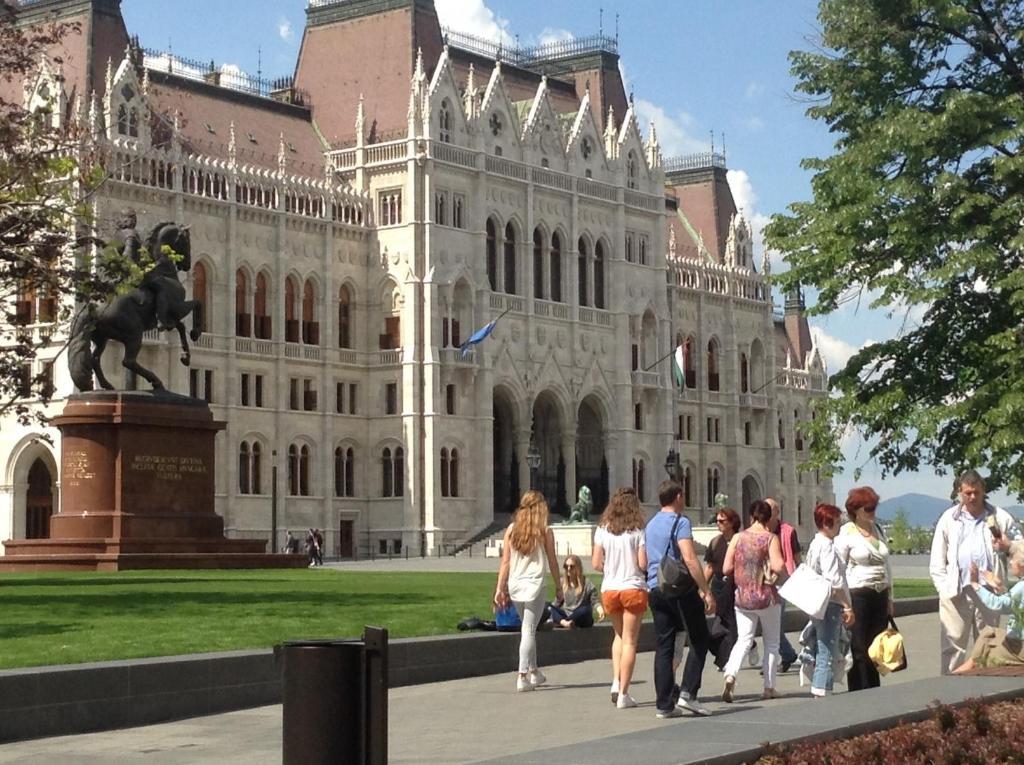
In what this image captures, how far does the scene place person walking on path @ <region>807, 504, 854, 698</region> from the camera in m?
16.8

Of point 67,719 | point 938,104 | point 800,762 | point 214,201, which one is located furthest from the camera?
point 214,201

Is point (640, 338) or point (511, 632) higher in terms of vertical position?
point (640, 338)

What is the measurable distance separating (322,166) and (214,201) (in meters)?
8.01

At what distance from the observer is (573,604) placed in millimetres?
22125

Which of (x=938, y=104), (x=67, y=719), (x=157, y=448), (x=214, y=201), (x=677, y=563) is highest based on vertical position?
(x=214, y=201)

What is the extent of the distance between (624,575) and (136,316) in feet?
74.6

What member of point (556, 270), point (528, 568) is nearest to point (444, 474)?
point (556, 270)

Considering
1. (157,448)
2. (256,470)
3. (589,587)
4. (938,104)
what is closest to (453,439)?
(256,470)

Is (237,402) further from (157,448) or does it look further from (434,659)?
(434,659)

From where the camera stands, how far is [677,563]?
16.2 metres

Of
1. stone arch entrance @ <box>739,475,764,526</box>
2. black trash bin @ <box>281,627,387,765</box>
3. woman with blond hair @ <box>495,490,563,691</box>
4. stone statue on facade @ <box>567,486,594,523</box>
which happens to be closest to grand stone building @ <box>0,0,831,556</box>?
stone statue on facade @ <box>567,486,594,523</box>

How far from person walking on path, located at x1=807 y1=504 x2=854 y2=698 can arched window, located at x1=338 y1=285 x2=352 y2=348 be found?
58.3 m

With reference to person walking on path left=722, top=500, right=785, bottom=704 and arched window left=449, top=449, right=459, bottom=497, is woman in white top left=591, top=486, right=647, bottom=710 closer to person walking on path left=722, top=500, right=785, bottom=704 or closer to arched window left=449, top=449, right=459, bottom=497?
person walking on path left=722, top=500, right=785, bottom=704

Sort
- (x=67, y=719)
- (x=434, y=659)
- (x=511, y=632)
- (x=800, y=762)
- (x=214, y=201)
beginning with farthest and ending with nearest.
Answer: (x=214, y=201) → (x=511, y=632) → (x=434, y=659) → (x=67, y=719) → (x=800, y=762)
